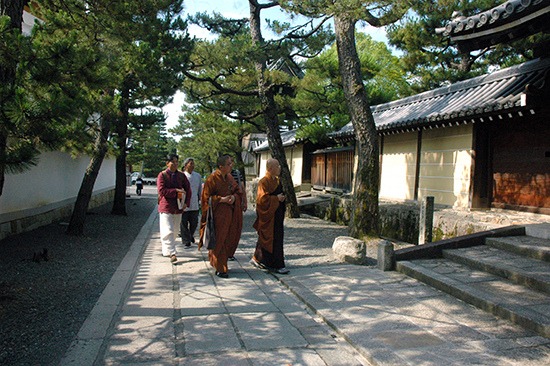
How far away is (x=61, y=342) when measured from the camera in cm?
351

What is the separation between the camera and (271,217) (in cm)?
597

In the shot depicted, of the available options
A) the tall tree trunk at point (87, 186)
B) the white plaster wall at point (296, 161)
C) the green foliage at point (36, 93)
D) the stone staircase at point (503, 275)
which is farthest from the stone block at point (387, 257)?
the white plaster wall at point (296, 161)

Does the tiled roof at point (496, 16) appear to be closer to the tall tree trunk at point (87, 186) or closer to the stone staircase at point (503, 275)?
the stone staircase at point (503, 275)

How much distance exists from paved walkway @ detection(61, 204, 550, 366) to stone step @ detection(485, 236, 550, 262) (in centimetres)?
178

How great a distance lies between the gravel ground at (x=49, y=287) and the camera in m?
3.44

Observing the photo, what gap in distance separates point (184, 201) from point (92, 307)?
287 cm

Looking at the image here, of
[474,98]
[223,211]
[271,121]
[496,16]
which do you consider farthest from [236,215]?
[271,121]

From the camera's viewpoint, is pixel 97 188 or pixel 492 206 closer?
pixel 492 206

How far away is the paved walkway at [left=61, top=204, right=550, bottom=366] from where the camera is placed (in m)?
3.28

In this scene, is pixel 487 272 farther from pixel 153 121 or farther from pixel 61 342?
pixel 153 121

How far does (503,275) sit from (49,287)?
6.03 m

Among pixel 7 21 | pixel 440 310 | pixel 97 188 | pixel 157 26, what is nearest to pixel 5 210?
pixel 157 26

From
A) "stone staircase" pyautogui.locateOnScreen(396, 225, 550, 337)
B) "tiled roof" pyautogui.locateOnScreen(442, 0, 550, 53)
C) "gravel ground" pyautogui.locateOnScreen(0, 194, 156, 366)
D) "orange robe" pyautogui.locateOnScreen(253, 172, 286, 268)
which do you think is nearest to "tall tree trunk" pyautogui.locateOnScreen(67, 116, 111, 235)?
"gravel ground" pyautogui.locateOnScreen(0, 194, 156, 366)

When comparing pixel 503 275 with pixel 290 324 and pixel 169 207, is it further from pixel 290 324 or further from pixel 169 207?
pixel 169 207
